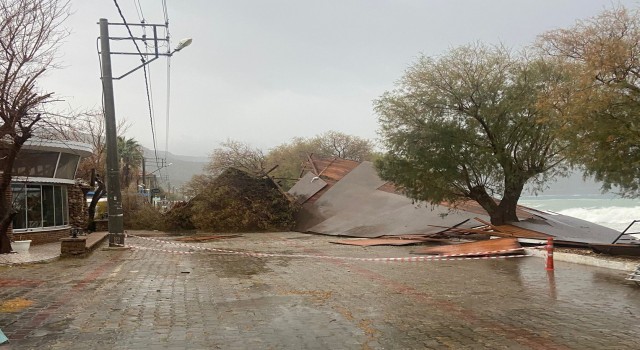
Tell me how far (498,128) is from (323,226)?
1093 cm

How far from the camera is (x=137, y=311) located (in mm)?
6824

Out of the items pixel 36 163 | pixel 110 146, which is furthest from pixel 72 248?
pixel 36 163

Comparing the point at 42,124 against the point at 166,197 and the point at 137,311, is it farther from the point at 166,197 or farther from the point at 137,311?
the point at 166,197

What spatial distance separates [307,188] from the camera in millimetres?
31984

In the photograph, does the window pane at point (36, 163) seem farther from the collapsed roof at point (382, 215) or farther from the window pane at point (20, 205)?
the collapsed roof at point (382, 215)

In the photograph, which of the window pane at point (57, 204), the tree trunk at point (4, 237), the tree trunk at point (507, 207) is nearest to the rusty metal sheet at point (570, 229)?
the tree trunk at point (507, 207)

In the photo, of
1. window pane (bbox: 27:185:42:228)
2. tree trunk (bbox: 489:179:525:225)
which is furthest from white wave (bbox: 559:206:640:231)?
window pane (bbox: 27:185:42:228)

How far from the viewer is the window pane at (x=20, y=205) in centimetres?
1848

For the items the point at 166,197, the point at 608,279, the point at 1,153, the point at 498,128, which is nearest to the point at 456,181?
the point at 498,128

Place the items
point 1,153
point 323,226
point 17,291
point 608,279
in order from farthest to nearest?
point 323,226 → point 1,153 → point 608,279 → point 17,291

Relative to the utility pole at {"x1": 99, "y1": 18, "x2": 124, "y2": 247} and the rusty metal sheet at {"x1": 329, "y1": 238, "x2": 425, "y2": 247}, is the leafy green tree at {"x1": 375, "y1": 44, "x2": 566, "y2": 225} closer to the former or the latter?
the rusty metal sheet at {"x1": 329, "y1": 238, "x2": 425, "y2": 247}

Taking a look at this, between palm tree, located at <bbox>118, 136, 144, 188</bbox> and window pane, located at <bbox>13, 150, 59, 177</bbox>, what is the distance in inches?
1240

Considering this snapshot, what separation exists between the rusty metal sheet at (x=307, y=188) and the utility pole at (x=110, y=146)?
587 inches

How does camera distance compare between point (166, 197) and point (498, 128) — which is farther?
point (166, 197)
